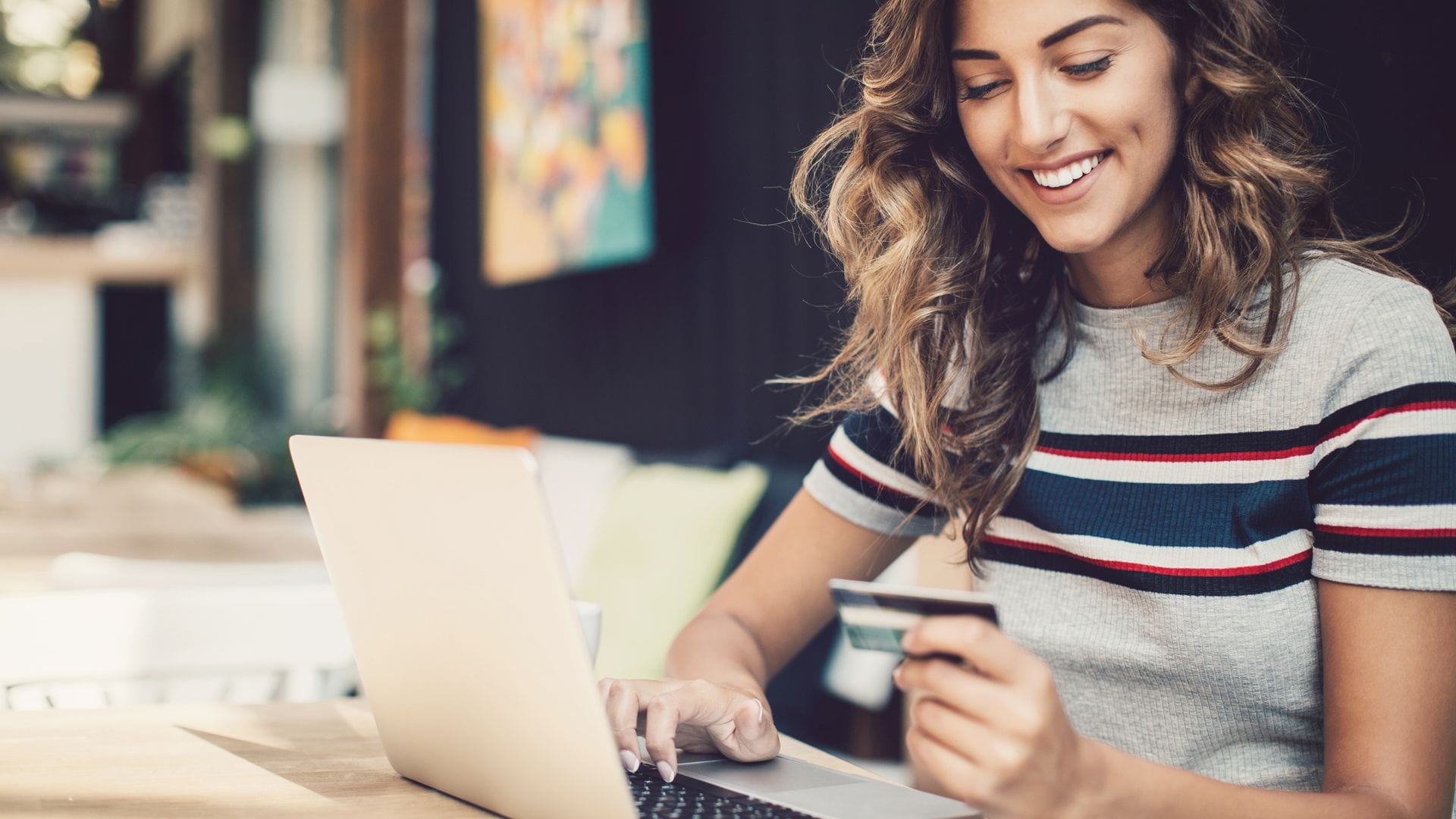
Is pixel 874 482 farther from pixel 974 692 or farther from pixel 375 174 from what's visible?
pixel 375 174

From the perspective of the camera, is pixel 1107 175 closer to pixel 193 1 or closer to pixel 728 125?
pixel 728 125

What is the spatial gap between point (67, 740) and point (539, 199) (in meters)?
3.03

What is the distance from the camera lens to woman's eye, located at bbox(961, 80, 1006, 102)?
3.99 feet

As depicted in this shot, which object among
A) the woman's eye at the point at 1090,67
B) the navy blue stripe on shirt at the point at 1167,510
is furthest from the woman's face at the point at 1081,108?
the navy blue stripe on shirt at the point at 1167,510

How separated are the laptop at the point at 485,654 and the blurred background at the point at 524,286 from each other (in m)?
0.47

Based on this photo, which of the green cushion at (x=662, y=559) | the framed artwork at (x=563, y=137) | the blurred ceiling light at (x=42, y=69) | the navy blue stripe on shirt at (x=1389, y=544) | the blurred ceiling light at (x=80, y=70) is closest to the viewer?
the navy blue stripe on shirt at (x=1389, y=544)

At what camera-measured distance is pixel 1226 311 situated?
1140 millimetres

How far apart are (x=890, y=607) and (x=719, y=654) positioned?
539mm

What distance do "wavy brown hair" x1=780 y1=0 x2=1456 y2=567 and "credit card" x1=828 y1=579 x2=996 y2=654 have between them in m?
0.53

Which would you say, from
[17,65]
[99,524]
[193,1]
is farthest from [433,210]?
[17,65]

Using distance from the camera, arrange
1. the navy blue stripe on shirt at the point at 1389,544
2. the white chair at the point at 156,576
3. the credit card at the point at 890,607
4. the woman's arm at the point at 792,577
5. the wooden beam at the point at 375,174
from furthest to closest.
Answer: the wooden beam at the point at 375,174
the white chair at the point at 156,576
the woman's arm at the point at 792,577
the navy blue stripe on shirt at the point at 1389,544
the credit card at the point at 890,607

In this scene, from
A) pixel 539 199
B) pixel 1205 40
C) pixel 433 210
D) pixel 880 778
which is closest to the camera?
pixel 880 778

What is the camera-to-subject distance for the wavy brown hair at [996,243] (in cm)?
113

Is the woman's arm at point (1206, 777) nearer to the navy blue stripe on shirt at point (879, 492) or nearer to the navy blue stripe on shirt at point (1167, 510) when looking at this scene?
the navy blue stripe on shirt at point (1167, 510)
